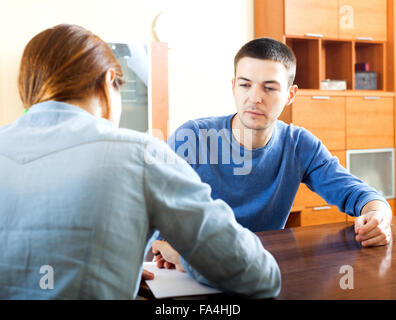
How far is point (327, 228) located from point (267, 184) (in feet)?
1.05

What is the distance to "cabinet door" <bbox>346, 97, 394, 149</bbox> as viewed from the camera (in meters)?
3.99

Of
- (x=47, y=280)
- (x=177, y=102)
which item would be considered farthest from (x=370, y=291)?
(x=177, y=102)

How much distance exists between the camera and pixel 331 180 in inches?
67.6

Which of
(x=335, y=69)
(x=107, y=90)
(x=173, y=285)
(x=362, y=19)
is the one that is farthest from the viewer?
(x=335, y=69)

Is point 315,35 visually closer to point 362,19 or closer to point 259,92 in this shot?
point 362,19

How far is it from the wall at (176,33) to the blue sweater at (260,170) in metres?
1.95

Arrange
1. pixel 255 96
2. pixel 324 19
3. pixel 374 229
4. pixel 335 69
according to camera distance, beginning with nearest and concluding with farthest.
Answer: pixel 374 229 < pixel 255 96 < pixel 324 19 < pixel 335 69

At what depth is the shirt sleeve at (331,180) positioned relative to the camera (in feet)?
5.19

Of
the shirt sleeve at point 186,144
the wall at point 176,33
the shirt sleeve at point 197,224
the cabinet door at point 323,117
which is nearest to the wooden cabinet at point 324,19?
the wall at point 176,33

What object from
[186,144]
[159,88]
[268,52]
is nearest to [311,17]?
[159,88]

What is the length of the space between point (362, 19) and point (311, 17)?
1.90 ft

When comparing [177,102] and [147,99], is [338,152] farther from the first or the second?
[147,99]

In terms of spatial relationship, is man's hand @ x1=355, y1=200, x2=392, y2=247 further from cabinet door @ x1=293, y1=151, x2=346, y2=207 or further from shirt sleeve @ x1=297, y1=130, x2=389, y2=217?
cabinet door @ x1=293, y1=151, x2=346, y2=207

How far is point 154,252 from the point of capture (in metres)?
1.15
